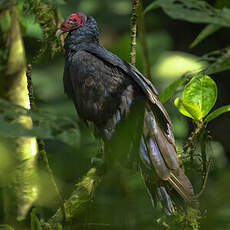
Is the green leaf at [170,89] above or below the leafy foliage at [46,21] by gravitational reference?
below

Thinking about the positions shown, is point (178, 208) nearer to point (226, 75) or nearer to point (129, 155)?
point (129, 155)

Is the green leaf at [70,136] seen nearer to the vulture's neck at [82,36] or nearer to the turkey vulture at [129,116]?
the turkey vulture at [129,116]

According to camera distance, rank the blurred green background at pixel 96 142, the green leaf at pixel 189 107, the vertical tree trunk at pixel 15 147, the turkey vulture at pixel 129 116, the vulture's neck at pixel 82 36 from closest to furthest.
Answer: the green leaf at pixel 189 107, the blurred green background at pixel 96 142, the vertical tree trunk at pixel 15 147, the turkey vulture at pixel 129 116, the vulture's neck at pixel 82 36

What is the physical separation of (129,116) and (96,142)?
48 centimetres

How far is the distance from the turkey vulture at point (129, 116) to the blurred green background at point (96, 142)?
0.36ft

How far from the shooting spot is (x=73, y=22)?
2.35m

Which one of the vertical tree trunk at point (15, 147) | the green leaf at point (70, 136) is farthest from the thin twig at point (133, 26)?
the green leaf at point (70, 136)

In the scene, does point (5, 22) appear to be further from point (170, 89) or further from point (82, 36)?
point (170, 89)

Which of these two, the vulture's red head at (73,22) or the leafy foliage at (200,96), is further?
the vulture's red head at (73,22)

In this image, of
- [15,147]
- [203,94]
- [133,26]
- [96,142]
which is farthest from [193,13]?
[15,147]

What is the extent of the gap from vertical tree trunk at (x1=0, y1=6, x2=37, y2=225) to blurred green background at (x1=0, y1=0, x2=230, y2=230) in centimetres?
9

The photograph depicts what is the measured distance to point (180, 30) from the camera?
3.92 meters

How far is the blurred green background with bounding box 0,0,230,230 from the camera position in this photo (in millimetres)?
1554

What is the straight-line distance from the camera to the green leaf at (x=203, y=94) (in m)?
1.43
